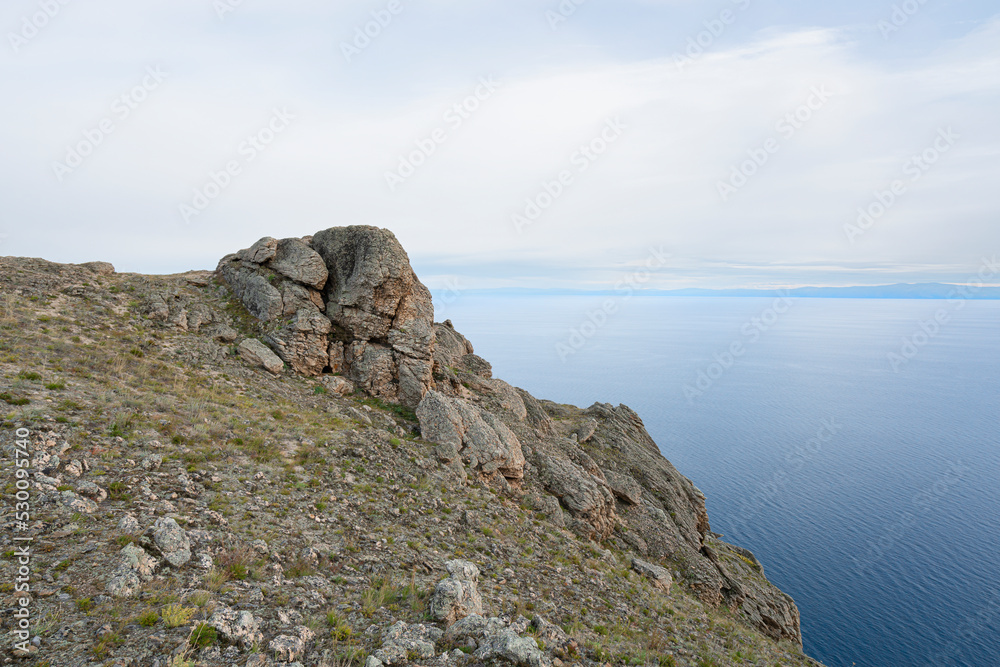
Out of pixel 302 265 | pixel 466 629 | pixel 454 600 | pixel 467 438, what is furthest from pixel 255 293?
pixel 466 629

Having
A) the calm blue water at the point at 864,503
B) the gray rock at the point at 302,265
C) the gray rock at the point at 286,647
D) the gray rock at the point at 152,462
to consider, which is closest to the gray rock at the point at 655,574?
the gray rock at the point at 286,647

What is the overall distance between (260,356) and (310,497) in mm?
12341

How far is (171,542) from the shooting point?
11.7 m

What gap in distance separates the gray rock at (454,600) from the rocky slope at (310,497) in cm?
7

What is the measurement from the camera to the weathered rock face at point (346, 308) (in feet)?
88.7

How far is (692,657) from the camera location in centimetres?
1577

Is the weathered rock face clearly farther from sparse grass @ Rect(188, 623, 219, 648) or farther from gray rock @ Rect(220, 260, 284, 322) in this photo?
sparse grass @ Rect(188, 623, 219, 648)

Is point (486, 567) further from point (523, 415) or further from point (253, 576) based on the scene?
point (523, 415)

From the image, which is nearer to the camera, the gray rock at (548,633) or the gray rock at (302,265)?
the gray rock at (548,633)

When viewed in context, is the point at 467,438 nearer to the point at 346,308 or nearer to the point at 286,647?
the point at 346,308

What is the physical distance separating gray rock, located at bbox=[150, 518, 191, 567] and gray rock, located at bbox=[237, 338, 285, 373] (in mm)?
14112

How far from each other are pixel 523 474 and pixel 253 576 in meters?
17.2

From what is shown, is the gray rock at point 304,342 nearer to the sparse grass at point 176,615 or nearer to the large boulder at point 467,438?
the large boulder at point 467,438

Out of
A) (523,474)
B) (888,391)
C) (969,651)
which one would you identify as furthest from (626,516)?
(888,391)
